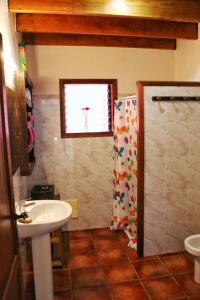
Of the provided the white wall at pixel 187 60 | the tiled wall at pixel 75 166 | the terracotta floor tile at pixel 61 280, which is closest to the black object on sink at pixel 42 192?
the tiled wall at pixel 75 166

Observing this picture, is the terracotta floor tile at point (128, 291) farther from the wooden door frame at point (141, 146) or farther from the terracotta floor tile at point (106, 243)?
the terracotta floor tile at point (106, 243)

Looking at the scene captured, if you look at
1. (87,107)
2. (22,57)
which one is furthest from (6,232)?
(87,107)

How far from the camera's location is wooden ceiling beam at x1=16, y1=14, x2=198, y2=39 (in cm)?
265

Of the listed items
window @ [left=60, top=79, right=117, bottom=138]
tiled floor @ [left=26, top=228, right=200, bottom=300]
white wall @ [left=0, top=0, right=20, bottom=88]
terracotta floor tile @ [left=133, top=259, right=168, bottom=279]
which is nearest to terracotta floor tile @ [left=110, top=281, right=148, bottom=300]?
tiled floor @ [left=26, top=228, right=200, bottom=300]

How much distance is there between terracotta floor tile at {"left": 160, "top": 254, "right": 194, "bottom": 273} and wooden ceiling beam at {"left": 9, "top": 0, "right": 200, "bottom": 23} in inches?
94.2

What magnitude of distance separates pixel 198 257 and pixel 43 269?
4.41 feet

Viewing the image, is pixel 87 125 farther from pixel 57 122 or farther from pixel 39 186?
pixel 39 186

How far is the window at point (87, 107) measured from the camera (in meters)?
3.38

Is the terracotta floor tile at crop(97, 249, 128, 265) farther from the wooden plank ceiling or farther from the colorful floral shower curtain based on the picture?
the wooden plank ceiling

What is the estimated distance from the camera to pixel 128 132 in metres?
3.12

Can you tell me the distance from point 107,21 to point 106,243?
8.22 feet

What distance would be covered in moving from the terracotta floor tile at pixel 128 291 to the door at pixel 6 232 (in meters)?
1.13

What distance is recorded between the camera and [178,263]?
270cm

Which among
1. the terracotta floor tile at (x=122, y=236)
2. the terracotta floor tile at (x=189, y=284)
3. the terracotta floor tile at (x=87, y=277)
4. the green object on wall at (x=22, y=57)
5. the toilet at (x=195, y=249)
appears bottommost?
the terracotta floor tile at (x=87, y=277)
